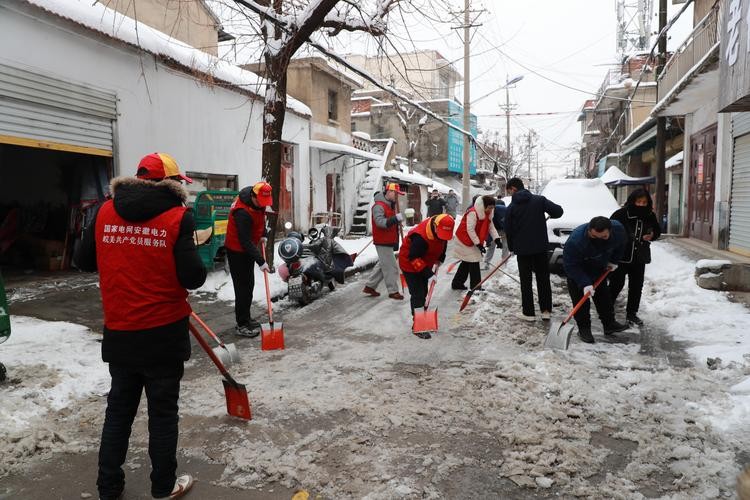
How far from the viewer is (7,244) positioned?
933 cm

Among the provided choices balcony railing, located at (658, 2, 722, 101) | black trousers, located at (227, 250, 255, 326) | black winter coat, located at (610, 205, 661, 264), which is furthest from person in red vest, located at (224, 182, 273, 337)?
balcony railing, located at (658, 2, 722, 101)

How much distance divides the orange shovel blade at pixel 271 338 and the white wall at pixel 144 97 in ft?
16.5

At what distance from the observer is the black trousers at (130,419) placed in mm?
2605

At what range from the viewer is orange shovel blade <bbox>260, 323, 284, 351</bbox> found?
548cm

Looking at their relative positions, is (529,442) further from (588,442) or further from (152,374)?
(152,374)

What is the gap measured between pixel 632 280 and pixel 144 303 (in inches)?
221

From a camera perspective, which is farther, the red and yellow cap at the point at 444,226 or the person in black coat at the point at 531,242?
the person in black coat at the point at 531,242

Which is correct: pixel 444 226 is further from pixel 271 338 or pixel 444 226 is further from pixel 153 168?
pixel 153 168

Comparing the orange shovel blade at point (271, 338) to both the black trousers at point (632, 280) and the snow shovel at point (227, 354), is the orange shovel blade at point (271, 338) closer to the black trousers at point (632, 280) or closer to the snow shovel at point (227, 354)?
the snow shovel at point (227, 354)

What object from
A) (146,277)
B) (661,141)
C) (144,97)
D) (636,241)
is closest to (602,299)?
(636,241)

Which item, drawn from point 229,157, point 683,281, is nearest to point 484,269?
point 683,281

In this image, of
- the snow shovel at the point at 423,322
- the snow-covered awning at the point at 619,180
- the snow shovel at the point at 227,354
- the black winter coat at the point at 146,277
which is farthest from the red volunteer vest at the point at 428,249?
the snow-covered awning at the point at 619,180

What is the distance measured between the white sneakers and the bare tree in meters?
6.19

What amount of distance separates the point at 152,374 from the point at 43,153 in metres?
9.26
